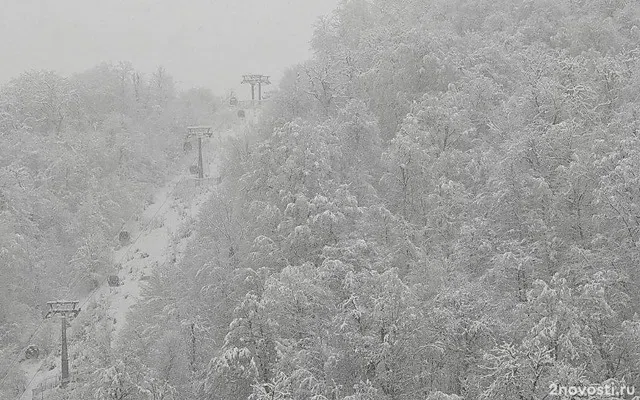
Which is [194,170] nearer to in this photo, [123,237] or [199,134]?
[199,134]

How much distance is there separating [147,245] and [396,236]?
19534 millimetres

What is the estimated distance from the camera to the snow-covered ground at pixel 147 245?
2605 cm

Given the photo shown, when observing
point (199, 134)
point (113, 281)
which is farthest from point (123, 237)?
point (199, 134)

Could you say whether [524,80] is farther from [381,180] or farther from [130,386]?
[130,386]

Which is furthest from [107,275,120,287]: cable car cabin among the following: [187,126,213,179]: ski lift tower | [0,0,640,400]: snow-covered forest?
[187,126,213,179]: ski lift tower

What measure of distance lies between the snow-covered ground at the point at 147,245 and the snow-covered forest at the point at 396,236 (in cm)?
85

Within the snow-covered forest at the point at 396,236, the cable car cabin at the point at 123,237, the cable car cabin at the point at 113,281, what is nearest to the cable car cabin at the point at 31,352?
the snow-covered forest at the point at 396,236

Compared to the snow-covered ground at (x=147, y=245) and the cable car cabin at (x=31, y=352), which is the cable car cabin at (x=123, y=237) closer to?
the snow-covered ground at (x=147, y=245)

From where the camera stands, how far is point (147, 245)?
34.4 m

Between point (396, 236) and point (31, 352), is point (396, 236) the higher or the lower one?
the higher one

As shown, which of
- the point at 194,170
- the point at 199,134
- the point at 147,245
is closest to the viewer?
the point at 147,245

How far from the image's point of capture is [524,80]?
88.5 feet

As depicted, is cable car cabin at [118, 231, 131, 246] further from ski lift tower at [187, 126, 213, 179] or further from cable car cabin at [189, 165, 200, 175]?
cable car cabin at [189, 165, 200, 175]

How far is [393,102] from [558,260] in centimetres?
1399
